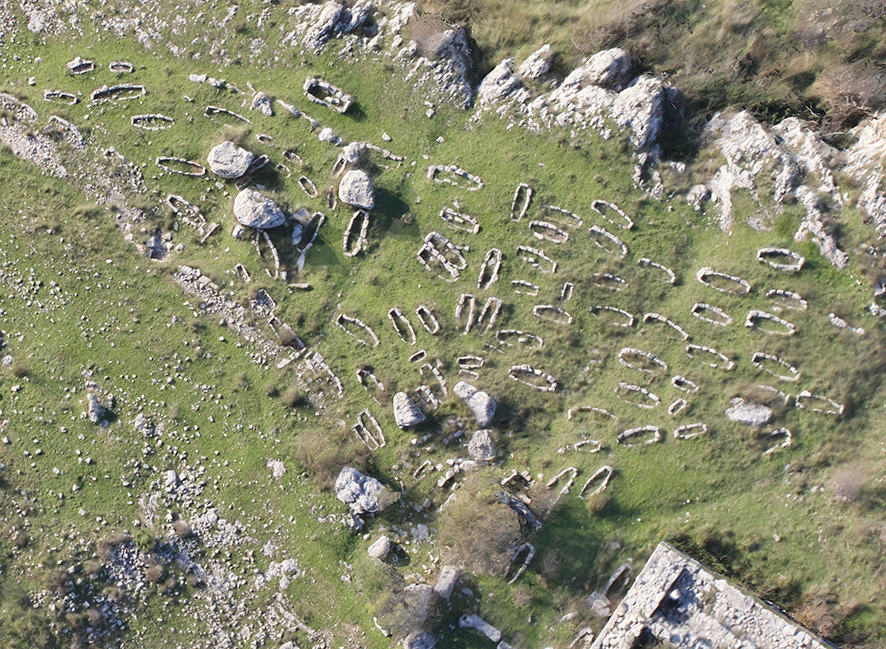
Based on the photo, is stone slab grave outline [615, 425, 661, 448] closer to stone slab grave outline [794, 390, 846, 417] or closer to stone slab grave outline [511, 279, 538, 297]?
stone slab grave outline [794, 390, 846, 417]

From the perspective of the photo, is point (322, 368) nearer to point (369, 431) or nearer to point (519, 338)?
point (369, 431)

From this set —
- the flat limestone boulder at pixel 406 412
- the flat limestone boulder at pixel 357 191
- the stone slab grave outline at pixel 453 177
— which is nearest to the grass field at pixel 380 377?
the stone slab grave outline at pixel 453 177

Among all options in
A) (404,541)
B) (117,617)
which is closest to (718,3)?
(404,541)

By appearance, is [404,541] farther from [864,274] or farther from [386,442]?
[864,274]

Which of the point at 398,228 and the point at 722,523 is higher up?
the point at 398,228

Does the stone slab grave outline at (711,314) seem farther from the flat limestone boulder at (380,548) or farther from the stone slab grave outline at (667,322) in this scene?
the flat limestone boulder at (380,548)

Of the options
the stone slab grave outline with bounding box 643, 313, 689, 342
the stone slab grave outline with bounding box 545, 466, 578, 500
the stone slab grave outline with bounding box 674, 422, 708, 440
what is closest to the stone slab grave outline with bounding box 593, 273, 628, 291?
the stone slab grave outline with bounding box 643, 313, 689, 342
